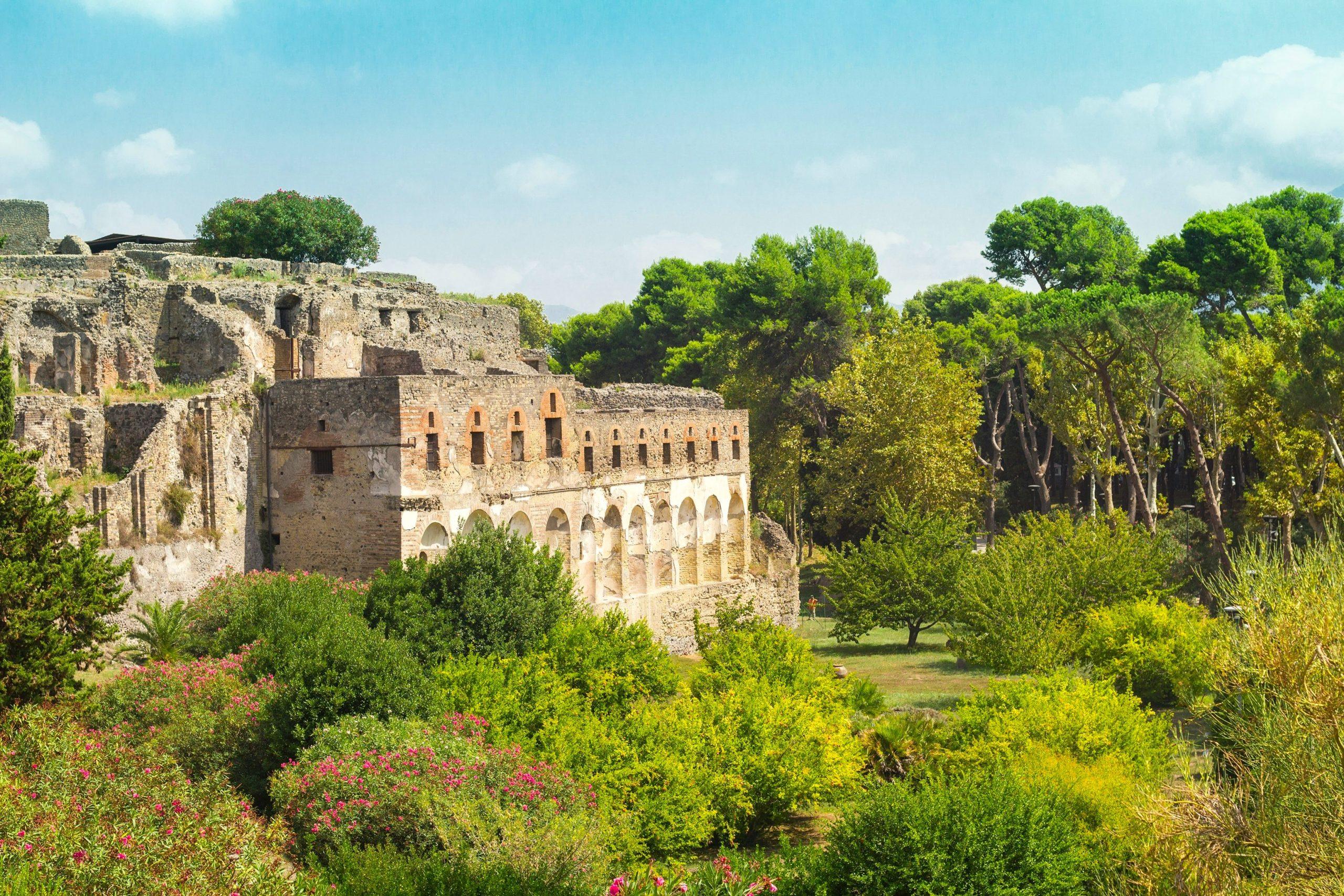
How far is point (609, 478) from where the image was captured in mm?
36188

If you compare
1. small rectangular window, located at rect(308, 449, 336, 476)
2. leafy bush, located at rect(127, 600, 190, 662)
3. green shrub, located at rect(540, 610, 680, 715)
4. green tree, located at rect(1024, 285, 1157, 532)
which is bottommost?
green shrub, located at rect(540, 610, 680, 715)

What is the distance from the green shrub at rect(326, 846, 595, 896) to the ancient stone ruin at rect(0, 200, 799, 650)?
412 inches

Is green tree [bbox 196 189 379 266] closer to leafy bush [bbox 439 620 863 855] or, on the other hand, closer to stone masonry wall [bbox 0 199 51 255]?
stone masonry wall [bbox 0 199 51 255]

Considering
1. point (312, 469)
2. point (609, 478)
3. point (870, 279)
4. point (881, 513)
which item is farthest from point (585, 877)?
point (870, 279)

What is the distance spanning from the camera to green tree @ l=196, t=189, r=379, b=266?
134ft

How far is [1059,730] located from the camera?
2052cm

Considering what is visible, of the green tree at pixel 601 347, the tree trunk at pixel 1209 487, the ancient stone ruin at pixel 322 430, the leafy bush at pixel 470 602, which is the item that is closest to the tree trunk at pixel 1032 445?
the tree trunk at pixel 1209 487

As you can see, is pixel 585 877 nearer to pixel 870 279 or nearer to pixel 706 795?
pixel 706 795

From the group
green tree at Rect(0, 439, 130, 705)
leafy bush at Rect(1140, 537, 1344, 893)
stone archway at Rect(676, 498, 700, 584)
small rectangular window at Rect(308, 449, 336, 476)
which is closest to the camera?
leafy bush at Rect(1140, 537, 1344, 893)

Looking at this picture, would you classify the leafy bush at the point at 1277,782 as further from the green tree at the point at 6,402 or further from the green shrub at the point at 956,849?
the green tree at the point at 6,402

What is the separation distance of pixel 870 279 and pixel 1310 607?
1694 inches

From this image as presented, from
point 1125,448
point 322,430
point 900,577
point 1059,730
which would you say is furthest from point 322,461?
point 1125,448

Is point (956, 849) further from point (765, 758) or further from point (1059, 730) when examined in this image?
point (1059, 730)

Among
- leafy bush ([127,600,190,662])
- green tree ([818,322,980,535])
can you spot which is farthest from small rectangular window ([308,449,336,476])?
green tree ([818,322,980,535])
